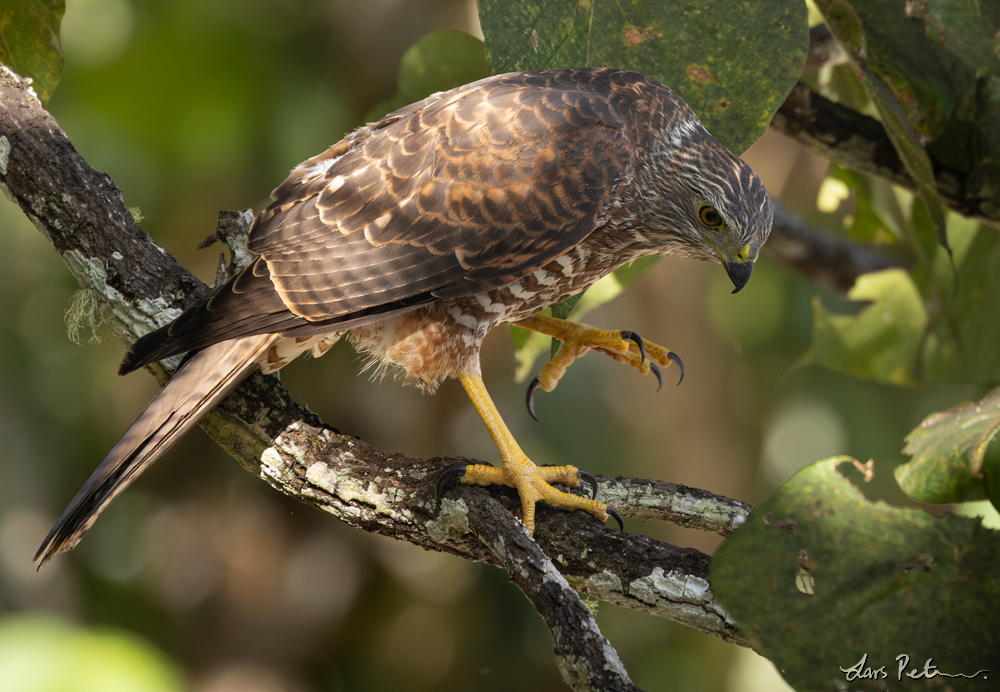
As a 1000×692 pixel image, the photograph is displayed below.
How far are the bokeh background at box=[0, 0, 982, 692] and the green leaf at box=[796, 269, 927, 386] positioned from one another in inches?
34.7

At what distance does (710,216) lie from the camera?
205 centimetres

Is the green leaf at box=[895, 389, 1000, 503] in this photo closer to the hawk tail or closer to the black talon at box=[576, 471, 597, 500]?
the black talon at box=[576, 471, 597, 500]

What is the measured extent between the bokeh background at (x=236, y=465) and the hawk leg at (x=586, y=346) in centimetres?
175

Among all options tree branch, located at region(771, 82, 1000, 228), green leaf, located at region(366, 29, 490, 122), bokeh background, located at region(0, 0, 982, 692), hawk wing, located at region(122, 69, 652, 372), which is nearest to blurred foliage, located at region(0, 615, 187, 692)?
bokeh background, located at region(0, 0, 982, 692)

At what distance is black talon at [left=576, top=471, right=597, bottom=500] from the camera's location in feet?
6.44


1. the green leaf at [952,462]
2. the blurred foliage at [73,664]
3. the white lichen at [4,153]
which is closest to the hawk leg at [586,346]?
the green leaf at [952,462]

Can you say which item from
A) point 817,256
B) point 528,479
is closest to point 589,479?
point 528,479

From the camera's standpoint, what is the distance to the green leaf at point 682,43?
6.27 feet

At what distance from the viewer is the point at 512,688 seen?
476 centimetres

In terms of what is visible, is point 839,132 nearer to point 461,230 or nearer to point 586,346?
point 586,346

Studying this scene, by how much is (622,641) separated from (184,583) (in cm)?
258

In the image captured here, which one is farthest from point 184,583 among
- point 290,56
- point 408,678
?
point 290,56

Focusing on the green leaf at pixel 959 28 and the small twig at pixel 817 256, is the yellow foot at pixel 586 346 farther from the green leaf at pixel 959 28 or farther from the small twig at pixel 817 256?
the small twig at pixel 817 256

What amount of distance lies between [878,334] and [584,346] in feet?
4.77
